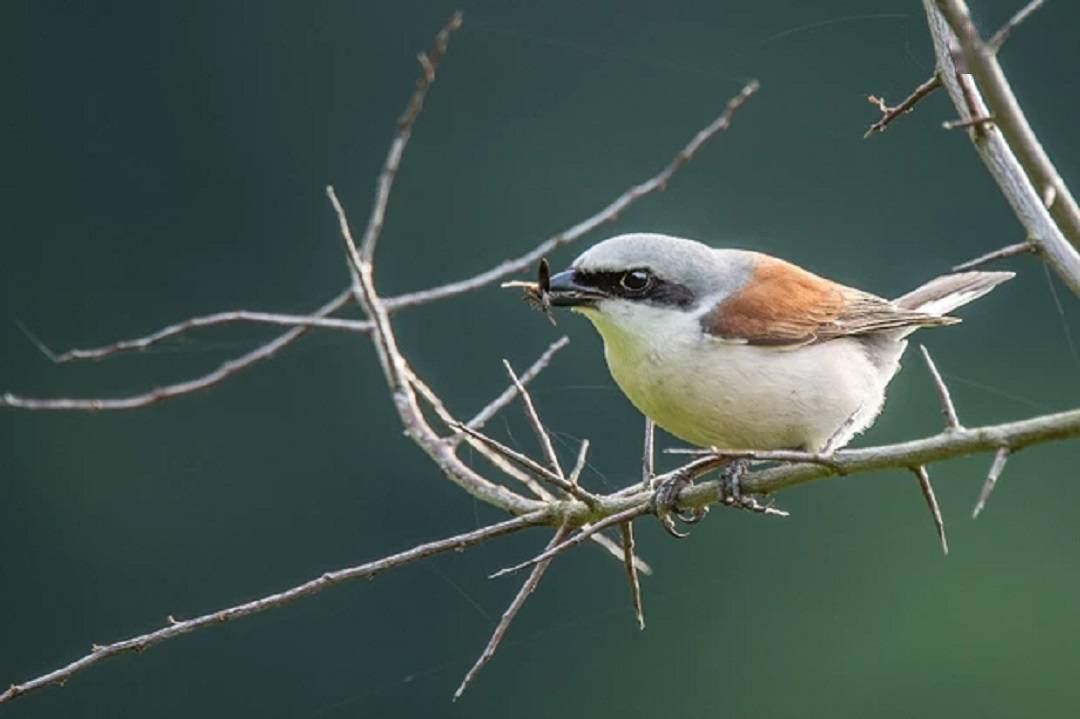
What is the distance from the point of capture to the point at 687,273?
313 cm

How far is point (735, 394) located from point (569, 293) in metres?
0.34

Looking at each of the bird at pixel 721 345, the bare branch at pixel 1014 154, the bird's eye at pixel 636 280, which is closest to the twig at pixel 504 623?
the bird at pixel 721 345

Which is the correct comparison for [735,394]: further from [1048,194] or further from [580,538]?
[1048,194]

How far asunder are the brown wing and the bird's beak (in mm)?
226

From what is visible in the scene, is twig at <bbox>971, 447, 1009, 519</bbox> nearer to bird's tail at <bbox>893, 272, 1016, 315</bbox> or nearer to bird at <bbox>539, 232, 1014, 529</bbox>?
bird at <bbox>539, 232, 1014, 529</bbox>

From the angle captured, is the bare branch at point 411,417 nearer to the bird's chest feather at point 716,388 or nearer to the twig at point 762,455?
the bird's chest feather at point 716,388

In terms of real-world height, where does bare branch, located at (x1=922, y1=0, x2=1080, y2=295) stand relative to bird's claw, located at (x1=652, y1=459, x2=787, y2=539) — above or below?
above

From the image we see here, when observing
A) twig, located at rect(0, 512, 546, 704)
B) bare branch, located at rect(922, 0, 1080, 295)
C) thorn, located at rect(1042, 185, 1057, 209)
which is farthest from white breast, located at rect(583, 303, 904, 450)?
thorn, located at rect(1042, 185, 1057, 209)

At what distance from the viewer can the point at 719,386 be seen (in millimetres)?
2967

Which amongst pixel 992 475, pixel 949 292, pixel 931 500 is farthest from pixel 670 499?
pixel 949 292

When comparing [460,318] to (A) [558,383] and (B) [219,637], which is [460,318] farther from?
(B) [219,637]

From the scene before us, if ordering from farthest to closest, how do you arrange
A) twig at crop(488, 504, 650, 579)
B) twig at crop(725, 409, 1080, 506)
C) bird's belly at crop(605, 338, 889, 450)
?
bird's belly at crop(605, 338, 889, 450), twig at crop(488, 504, 650, 579), twig at crop(725, 409, 1080, 506)

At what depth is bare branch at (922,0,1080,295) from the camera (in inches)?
77.2

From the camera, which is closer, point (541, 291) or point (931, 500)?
point (931, 500)
